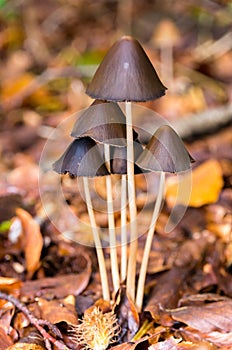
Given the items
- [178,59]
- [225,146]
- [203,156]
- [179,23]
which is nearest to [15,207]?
[203,156]

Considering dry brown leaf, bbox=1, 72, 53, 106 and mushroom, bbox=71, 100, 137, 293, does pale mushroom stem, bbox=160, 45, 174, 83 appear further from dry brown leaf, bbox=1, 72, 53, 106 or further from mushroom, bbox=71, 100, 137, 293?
mushroom, bbox=71, 100, 137, 293

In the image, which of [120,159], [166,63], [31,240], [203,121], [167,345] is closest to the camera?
[167,345]

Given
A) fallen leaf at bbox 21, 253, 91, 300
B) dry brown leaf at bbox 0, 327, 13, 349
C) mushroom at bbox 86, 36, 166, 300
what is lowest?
dry brown leaf at bbox 0, 327, 13, 349

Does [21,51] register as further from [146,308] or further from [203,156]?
[146,308]

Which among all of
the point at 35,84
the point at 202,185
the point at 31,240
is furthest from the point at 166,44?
the point at 31,240

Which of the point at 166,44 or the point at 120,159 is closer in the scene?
the point at 120,159

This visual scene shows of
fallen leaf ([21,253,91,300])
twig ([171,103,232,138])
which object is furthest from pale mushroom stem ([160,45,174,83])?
fallen leaf ([21,253,91,300])

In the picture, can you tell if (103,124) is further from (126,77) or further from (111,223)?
(111,223)
